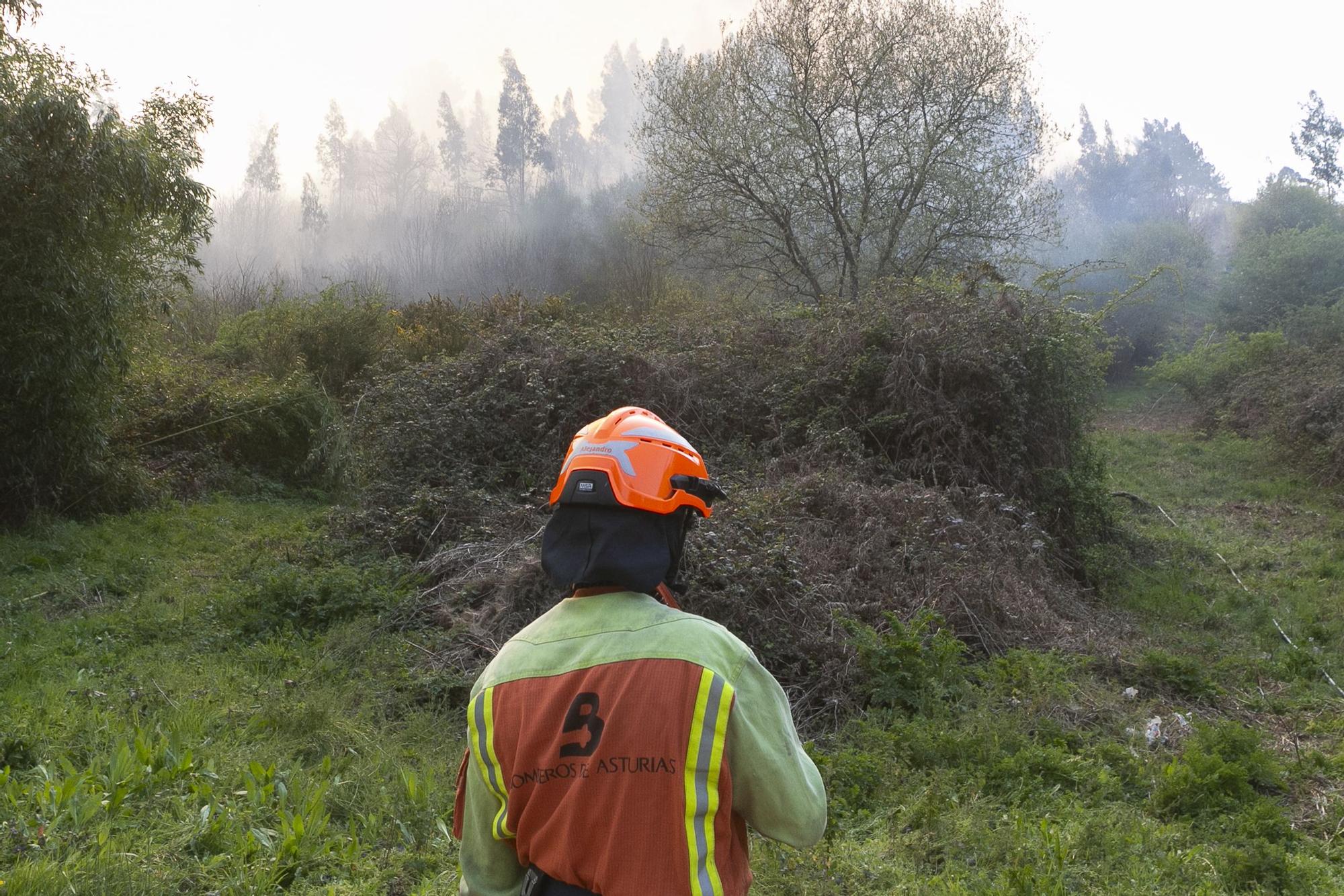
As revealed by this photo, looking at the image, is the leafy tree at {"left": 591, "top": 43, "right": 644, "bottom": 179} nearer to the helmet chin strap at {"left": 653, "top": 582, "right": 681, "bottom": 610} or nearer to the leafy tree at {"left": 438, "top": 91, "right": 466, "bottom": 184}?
the leafy tree at {"left": 438, "top": 91, "right": 466, "bottom": 184}

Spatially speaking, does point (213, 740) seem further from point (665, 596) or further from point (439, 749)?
point (665, 596)

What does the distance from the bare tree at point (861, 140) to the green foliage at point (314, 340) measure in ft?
20.3

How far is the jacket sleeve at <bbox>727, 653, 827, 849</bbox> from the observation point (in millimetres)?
1509

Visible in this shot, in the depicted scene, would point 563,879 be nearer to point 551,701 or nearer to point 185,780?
point 551,701

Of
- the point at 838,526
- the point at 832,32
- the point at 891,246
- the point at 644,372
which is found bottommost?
the point at 838,526

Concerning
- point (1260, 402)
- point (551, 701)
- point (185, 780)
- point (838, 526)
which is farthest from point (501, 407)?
point (1260, 402)

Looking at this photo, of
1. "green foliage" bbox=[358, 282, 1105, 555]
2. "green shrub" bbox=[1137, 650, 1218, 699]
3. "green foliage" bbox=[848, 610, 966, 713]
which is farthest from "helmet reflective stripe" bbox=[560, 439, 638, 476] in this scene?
"green foliage" bbox=[358, 282, 1105, 555]

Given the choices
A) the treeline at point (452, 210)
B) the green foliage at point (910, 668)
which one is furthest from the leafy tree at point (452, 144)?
the green foliage at point (910, 668)

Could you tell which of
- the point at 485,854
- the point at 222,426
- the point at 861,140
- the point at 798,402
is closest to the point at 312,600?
the point at 798,402

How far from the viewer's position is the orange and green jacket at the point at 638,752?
1458mm

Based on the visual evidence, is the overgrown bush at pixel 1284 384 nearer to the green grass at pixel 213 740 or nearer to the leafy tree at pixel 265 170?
the green grass at pixel 213 740

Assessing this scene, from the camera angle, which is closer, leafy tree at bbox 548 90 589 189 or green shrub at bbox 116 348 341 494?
green shrub at bbox 116 348 341 494

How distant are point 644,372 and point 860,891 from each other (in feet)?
Answer: 26.5

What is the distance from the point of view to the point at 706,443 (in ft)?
33.2
